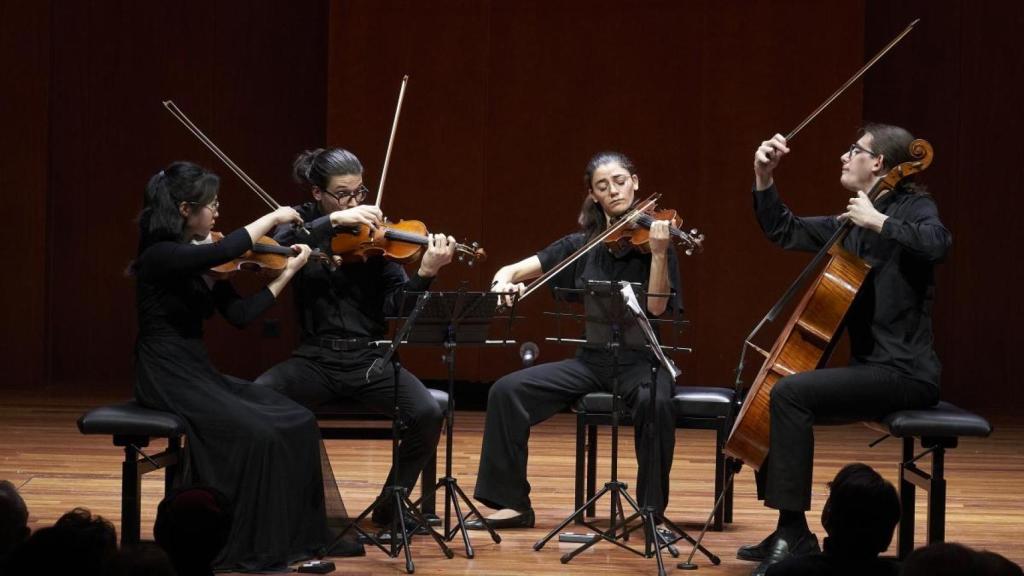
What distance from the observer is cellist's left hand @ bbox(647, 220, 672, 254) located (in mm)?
3801

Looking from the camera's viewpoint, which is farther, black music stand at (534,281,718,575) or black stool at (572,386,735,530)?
black stool at (572,386,735,530)

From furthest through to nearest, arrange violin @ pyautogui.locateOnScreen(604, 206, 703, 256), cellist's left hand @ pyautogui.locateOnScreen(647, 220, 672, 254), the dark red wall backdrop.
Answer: the dark red wall backdrop < violin @ pyautogui.locateOnScreen(604, 206, 703, 256) < cellist's left hand @ pyautogui.locateOnScreen(647, 220, 672, 254)

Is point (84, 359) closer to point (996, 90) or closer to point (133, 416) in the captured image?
point (133, 416)

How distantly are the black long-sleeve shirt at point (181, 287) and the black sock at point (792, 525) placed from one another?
5.16 feet

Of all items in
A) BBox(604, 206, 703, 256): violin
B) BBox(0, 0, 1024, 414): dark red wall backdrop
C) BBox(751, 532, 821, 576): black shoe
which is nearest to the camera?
BBox(751, 532, 821, 576): black shoe

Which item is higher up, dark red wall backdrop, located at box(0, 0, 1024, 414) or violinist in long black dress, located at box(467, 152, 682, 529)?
dark red wall backdrop, located at box(0, 0, 1024, 414)

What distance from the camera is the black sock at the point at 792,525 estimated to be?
340 cm

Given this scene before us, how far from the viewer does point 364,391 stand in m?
3.92

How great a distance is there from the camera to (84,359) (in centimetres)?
734

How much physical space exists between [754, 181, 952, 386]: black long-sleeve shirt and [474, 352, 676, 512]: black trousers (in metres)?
0.63

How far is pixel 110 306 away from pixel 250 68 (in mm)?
1604

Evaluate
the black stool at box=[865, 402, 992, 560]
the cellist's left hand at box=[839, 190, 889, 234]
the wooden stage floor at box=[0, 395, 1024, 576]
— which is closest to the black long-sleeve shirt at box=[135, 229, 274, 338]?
the wooden stage floor at box=[0, 395, 1024, 576]

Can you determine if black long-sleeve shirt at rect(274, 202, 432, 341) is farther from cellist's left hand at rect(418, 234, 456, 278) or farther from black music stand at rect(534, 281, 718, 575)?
black music stand at rect(534, 281, 718, 575)

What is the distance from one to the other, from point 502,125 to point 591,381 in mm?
2658
